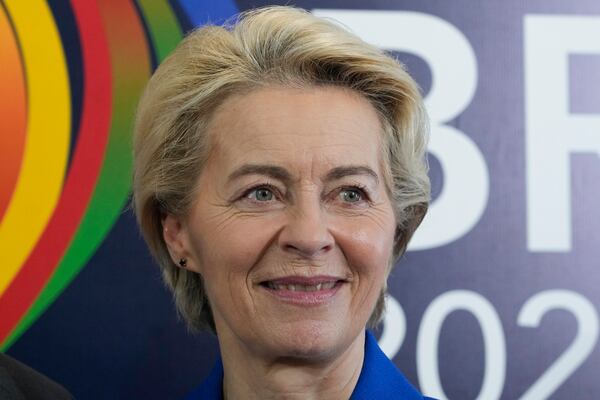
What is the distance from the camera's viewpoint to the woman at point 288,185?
4.21 ft

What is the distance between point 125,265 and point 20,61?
42 centimetres

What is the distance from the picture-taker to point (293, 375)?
1337 mm

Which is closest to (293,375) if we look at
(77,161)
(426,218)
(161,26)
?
(426,218)

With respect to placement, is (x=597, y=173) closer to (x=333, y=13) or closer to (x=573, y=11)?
(x=573, y=11)

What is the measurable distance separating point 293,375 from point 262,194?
0.81 ft

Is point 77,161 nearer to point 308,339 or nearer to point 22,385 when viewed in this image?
point 22,385

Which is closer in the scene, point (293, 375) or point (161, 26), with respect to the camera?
point (293, 375)

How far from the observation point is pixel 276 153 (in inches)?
50.8

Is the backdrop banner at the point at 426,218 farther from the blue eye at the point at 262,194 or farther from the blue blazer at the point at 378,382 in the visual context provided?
the blue eye at the point at 262,194

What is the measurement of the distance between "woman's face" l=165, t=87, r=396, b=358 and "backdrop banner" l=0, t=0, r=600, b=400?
0.51 meters

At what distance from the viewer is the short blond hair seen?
4.40 feet

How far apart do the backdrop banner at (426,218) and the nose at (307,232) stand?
604mm

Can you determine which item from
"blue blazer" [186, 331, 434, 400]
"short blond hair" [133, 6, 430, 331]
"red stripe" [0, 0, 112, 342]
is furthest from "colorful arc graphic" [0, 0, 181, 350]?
"blue blazer" [186, 331, 434, 400]

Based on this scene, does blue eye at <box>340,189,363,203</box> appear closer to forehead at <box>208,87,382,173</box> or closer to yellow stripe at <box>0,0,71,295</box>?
forehead at <box>208,87,382,173</box>
